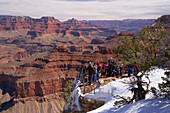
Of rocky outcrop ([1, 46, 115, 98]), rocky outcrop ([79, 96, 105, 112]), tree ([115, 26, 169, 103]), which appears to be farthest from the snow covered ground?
rocky outcrop ([1, 46, 115, 98])

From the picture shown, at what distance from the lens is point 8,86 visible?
346ft

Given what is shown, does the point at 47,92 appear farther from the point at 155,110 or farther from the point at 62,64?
the point at 155,110

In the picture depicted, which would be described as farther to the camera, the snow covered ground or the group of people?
the group of people

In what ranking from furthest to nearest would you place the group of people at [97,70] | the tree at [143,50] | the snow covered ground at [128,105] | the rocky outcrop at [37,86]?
the rocky outcrop at [37,86]
the group of people at [97,70]
the tree at [143,50]
the snow covered ground at [128,105]

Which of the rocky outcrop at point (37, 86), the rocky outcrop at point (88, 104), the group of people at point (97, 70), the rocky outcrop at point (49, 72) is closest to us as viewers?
the rocky outcrop at point (88, 104)

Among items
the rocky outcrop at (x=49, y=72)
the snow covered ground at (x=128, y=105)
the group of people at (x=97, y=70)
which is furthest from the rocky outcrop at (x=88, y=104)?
the rocky outcrop at (x=49, y=72)

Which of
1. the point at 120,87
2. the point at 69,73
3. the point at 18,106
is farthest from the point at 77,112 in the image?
the point at 69,73

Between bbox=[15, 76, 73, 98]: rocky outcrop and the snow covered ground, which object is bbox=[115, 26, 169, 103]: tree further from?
bbox=[15, 76, 73, 98]: rocky outcrop

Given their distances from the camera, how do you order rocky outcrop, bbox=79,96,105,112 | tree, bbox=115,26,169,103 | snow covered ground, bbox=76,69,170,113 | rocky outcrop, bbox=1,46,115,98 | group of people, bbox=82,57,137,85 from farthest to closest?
rocky outcrop, bbox=1,46,115,98
group of people, bbox=82,57,137,85
rocky outcrop, bbox=79,96,105,112
tree, bbox=115,26,169,103
snow covered ground, bbox=76,69,170,113

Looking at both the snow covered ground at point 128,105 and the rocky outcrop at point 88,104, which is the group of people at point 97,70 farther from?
the rocky outcrop at point 88,104

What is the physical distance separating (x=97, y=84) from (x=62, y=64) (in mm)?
88753

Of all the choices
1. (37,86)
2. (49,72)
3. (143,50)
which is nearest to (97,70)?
(143,50)

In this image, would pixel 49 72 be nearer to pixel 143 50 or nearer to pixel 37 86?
pixel 37 86

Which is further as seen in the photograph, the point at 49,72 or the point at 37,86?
the point at 49,72
